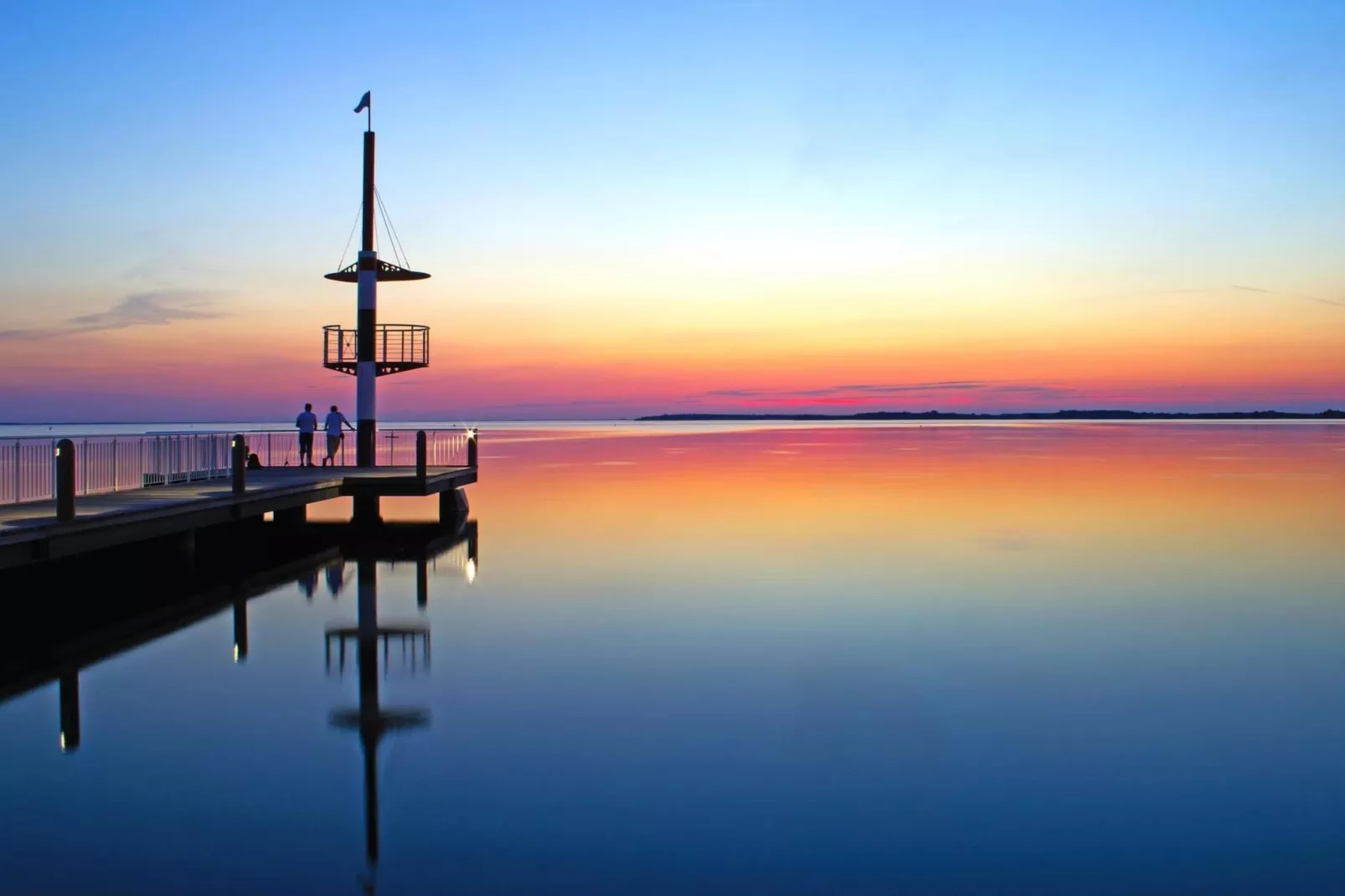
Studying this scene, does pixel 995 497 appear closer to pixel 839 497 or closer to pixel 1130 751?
pixel 839 497

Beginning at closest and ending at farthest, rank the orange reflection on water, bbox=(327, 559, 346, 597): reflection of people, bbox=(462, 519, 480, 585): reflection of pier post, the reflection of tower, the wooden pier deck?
the reflection of tower < the wooden pier deck < bbox=(327, 559, 346, 597): reflection of people < bbox=(462, 519, 480, 585): reflection of pier post < the orange reflection on water

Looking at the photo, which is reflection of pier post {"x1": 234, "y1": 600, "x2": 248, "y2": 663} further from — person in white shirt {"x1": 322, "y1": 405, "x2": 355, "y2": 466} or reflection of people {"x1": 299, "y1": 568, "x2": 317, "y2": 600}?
person in white shirt {"x1": 322, "y1": 405, "x2": 355, "y2": 466}

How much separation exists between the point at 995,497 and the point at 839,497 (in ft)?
17.7

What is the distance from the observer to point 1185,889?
6.14m

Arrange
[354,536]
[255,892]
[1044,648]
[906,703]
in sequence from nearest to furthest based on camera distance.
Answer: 1. [255,892]
2. [906,703]
3. [1044,648]
4. [354,536]

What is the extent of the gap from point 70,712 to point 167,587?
27.5 ft

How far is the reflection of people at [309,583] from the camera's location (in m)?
17.4

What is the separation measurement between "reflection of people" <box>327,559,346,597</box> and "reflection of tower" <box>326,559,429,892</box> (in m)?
0.43

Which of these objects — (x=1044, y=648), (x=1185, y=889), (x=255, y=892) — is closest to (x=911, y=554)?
(x=1044, y=648)

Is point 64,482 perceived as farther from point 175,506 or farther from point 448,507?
point 448,507

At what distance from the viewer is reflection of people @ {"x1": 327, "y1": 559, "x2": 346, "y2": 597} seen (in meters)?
17.8

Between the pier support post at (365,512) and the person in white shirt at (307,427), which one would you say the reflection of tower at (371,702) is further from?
the person in white shirt at (307,427)

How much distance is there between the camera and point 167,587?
699 inches

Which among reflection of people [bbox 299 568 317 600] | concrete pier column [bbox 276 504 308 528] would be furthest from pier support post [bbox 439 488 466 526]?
reflection of people [bbox 299 568 317 600]
